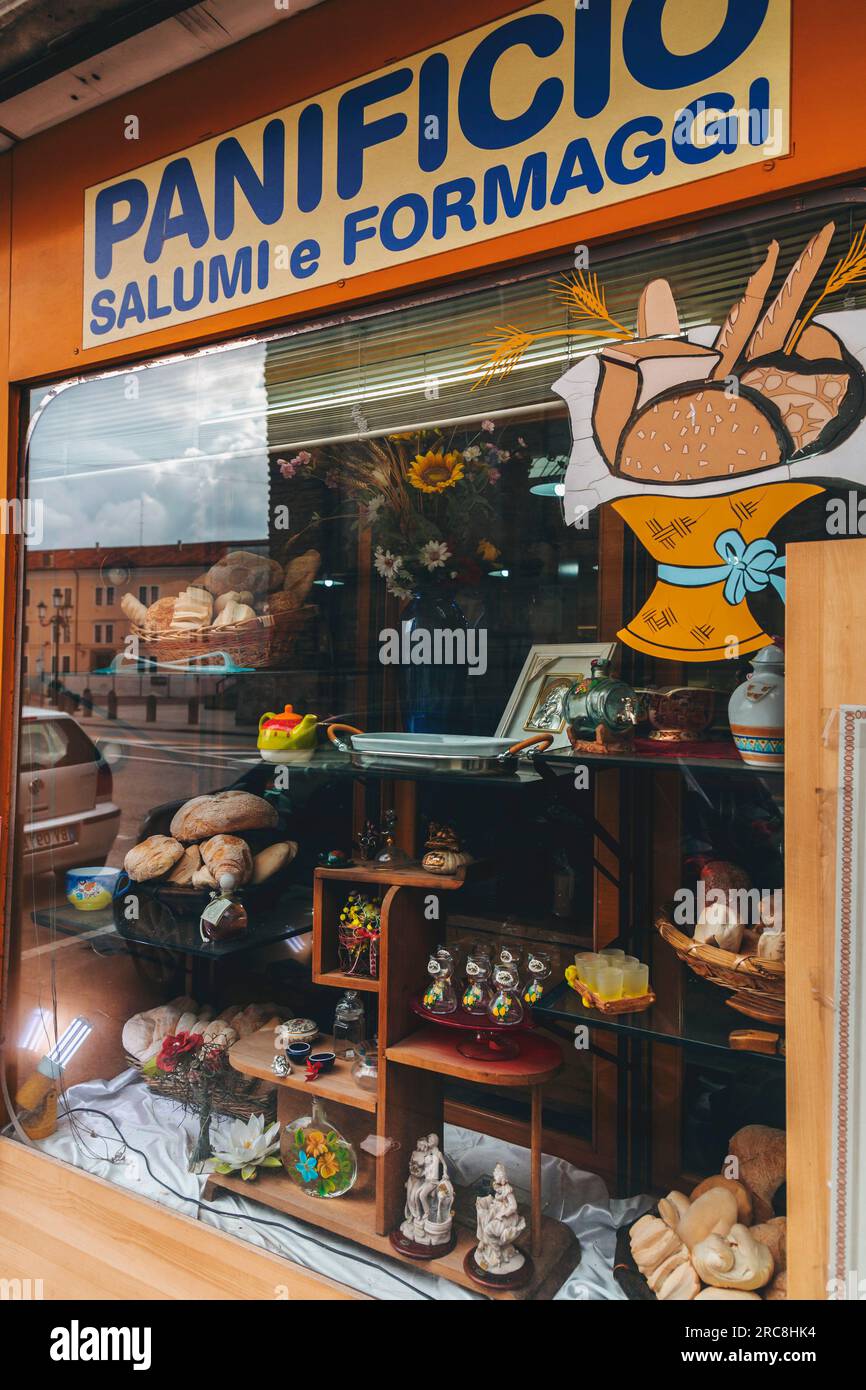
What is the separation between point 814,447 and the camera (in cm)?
140

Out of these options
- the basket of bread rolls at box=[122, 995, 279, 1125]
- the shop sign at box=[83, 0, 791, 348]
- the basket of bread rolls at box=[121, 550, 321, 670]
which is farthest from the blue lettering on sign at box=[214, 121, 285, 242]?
the basket of bread rolls at box=[122, 995, 279, 1125]

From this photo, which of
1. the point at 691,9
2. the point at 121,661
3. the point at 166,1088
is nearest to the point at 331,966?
the point at 166,1088

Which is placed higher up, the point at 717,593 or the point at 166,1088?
the point at 717,593

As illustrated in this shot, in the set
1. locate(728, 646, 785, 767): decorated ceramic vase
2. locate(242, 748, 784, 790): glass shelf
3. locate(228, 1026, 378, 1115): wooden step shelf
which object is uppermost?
locate(728, 646, 785, 767): decorated ceramic vase

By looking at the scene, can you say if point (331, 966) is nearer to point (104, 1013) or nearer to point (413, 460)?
point (104, 1013)

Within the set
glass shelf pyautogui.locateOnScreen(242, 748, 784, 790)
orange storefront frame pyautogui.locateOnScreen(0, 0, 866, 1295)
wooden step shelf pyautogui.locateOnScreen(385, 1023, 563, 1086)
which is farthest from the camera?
wooden step shelf pyautogui.locateOnScreen(385, 1023, 563, 1086)

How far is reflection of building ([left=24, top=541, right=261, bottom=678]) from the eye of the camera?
90.0 inches

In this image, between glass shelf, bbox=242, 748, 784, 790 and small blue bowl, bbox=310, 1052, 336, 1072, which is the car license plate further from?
small blue bowl, bbox=310, 1052, 336, 1072

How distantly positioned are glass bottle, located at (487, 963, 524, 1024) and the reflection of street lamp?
61.6 inches

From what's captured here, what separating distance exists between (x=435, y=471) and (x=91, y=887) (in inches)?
62.1

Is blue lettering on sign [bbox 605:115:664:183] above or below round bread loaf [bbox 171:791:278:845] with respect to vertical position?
above

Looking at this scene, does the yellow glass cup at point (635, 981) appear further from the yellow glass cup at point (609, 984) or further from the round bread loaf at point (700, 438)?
the round bread loaf at point (700, 438)

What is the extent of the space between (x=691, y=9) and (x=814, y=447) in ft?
2.68

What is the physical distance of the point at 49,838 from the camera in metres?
2.49
